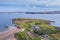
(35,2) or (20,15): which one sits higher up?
(35,2)

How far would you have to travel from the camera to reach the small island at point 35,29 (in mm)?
1369

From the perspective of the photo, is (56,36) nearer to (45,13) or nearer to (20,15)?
(45,13)

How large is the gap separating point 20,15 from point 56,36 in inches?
17.6

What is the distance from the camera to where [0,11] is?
1.41 metres

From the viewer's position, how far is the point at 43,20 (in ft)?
4.69

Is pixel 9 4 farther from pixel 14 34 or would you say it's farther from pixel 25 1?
pixel 14 34

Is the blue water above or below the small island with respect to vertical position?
above

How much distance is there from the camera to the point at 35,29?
1.40 metres

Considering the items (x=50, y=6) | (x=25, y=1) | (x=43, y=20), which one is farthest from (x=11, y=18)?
(x=50, y=6)

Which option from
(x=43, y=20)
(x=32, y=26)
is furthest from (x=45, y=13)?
(x=32, y=26)

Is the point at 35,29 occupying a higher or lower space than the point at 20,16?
lower

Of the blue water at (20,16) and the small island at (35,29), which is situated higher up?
the blue water at (20,16)

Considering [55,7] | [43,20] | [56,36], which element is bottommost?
[56,36]

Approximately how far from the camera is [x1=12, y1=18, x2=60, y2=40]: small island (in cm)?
137
